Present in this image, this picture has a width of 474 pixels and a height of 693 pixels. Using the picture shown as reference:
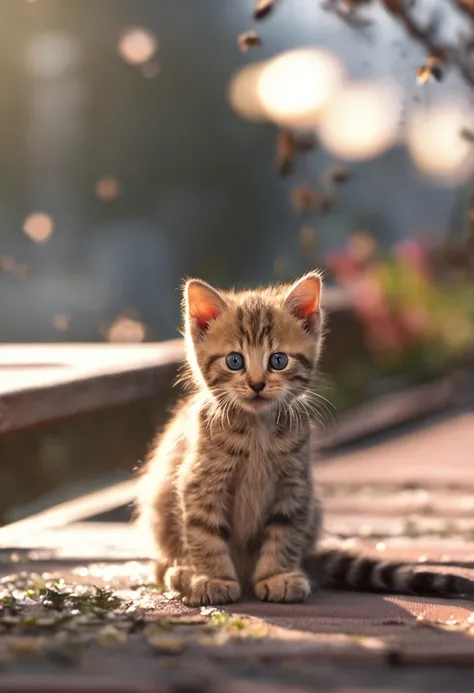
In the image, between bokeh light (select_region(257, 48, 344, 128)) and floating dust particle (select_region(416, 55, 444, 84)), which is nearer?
floating dust particle (select_region(416, 55, 444, 84))

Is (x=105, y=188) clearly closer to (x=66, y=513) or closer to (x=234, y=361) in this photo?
(x=66, y=513)

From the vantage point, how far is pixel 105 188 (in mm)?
13500

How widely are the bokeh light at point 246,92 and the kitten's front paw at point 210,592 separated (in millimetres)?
12228

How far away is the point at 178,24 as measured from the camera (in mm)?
15664

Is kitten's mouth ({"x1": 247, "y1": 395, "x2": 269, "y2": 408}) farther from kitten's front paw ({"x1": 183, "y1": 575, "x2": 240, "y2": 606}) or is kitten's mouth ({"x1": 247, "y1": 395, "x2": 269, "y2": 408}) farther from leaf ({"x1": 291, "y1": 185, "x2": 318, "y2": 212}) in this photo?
leaf ({"x1": 291, "y1": 185, "x2": 318, "y2": 212})

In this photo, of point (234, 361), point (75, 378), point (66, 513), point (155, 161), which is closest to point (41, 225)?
point (155, 161)

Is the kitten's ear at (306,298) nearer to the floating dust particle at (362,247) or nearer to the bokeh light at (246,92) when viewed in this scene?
the floating dust particle at (362,247)

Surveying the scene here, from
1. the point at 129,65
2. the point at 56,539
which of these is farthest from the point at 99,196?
the point at 56,539

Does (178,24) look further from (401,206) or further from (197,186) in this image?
(401,206)

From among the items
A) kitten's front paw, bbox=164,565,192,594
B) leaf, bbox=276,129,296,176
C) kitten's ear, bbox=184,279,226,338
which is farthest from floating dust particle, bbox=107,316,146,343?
kitten's front paw, bbox=164,565,192,594

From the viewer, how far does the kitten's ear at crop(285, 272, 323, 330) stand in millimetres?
3629

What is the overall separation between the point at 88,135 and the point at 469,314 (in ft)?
20.2

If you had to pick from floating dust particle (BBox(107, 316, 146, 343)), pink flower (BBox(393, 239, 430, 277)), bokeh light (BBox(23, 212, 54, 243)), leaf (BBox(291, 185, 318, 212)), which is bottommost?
leaf (BBox(291, 185, 318, 212))

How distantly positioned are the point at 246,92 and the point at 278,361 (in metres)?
12.5
